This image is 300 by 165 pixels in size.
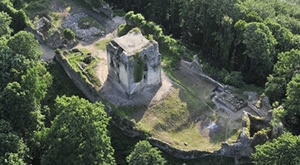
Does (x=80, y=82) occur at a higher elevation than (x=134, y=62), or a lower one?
lower

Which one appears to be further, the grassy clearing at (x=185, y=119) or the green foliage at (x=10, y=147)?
the grassy clearing at (x=185, y=119)

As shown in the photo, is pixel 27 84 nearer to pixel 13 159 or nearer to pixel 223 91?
pixel 13 159

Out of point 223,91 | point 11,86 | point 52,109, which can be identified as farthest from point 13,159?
point 223,91

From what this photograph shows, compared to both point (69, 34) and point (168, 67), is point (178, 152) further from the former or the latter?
point (69, 34)

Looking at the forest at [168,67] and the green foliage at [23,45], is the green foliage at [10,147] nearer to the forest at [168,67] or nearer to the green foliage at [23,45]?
the forest at [168,67]

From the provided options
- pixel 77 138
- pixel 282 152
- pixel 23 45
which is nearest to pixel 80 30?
pixel 23 45

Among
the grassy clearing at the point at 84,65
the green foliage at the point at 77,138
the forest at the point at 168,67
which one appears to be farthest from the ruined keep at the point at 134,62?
the green foliage at the point at 77,138

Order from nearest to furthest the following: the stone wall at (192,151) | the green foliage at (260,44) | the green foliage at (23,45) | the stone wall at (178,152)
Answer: the stone wall at (192,151) < the stone wall at (178,152) < the green foliage at (23,45) < the green foliage at (260,44)
